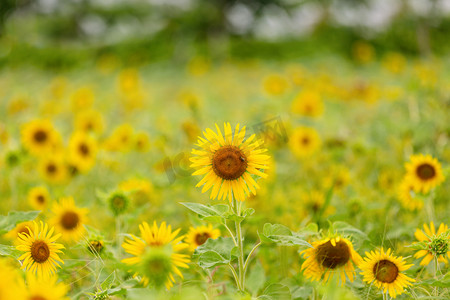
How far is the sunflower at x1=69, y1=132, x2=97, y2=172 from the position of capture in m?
2.41

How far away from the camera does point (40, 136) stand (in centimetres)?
245

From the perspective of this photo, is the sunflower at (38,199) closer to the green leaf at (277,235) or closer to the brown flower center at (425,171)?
the green leaf at (277,235)

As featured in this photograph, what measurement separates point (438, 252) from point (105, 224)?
1530mm

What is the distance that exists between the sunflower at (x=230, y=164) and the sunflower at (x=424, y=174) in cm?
83

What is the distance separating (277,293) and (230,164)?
37 cm

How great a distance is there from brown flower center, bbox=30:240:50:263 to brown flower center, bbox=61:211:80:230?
48 cm

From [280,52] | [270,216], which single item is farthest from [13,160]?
[280,52]

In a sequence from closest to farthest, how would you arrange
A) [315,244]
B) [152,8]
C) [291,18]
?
[315,244] → [152,8] → [291,18]

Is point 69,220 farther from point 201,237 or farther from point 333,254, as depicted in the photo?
point 333,254

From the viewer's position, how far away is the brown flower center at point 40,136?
2437 millimetres

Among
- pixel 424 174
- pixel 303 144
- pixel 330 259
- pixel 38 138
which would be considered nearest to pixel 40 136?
pixel 38 138

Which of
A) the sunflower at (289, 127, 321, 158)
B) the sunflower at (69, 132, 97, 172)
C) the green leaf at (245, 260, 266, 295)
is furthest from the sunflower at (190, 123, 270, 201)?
the sunflower at (289, 127, 321, 158)

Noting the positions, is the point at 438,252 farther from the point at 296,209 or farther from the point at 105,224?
the point at 105,224

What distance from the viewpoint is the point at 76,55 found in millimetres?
13789
